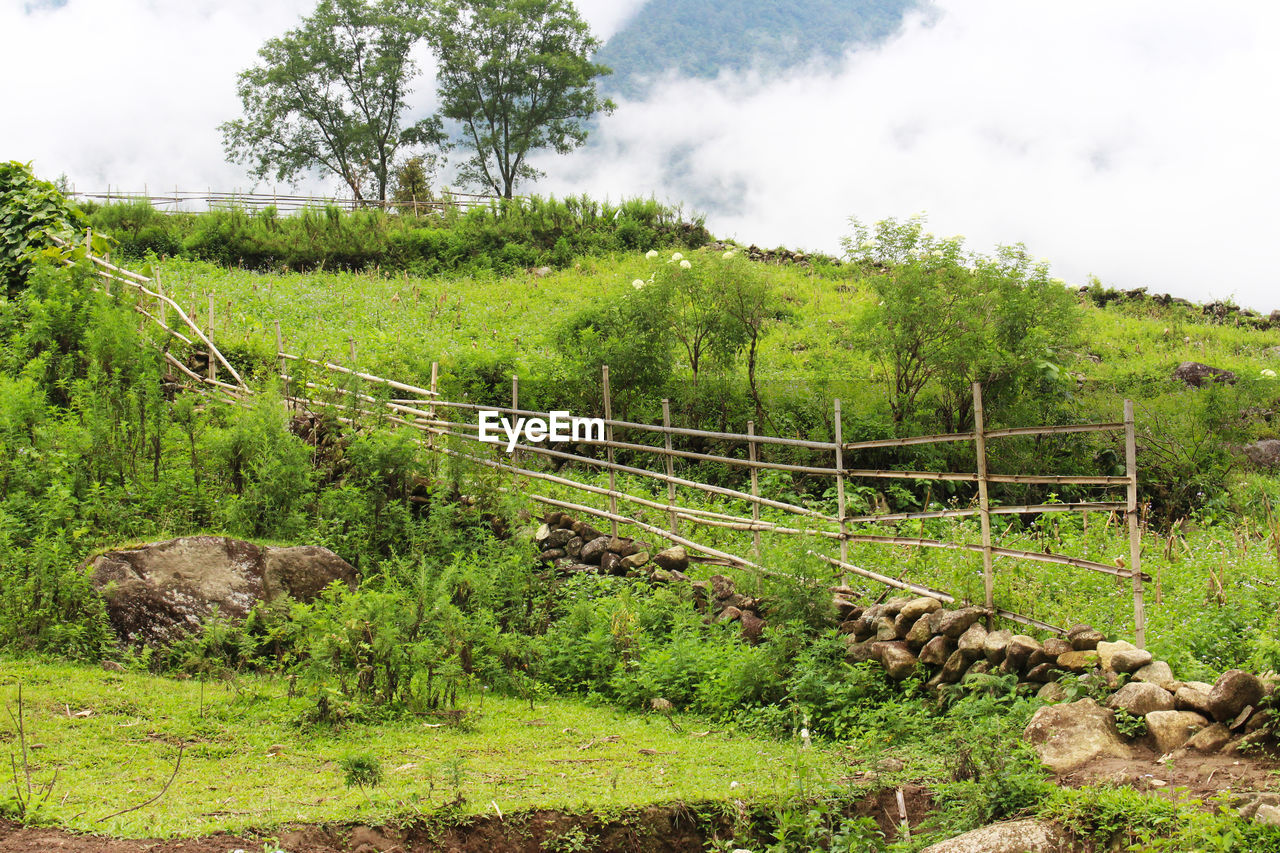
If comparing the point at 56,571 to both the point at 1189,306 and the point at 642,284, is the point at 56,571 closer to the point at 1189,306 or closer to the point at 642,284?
the point at 642,284

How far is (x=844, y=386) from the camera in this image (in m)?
13.2

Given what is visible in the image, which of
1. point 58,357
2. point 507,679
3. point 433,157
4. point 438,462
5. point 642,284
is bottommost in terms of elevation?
point 507,679

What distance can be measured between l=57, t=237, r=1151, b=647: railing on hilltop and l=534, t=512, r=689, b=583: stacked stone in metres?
0.17

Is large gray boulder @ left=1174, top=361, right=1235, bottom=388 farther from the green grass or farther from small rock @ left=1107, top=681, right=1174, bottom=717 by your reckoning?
the green grass

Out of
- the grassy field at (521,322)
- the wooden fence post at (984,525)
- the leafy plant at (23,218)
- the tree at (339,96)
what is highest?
the tree at (339,96)

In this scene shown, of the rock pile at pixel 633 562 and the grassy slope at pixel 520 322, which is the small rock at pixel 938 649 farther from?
the grassy slope at pixel 520 322

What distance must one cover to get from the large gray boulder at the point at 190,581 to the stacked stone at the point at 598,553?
6.90 feet

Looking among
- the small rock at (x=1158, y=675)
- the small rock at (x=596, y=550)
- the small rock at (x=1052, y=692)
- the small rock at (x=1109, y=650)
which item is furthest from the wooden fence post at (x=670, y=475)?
the small rock at (x=1158, y=675)

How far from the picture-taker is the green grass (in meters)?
3.90

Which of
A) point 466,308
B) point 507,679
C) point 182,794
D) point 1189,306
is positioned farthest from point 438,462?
point 1189,306

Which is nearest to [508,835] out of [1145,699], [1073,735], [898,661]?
[1073,735]

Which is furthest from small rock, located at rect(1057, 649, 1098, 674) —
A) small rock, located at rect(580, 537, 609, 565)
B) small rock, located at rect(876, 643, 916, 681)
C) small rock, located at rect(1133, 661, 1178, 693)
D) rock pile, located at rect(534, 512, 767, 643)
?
small rock, located at rect(580, 537, 609, 565)

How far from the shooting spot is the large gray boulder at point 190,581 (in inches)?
259

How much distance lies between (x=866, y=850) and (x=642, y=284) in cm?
878
